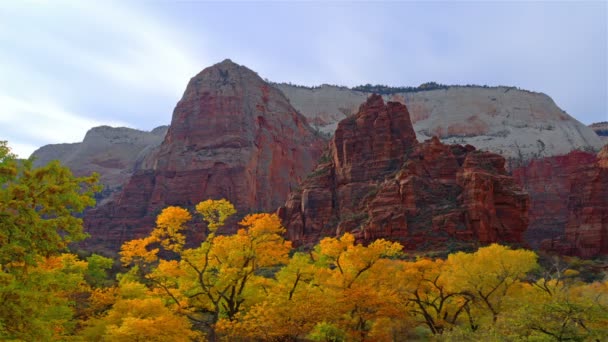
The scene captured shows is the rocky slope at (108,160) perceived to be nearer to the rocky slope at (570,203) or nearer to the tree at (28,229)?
the rocky slope at (570,203)

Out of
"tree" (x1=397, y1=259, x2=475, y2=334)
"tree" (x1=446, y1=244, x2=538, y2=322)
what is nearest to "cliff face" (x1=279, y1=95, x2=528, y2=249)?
"tree" (x1=446, y1=244, x2=538, y2=322)

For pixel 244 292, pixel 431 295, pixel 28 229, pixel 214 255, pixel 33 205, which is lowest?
pixel 431 295

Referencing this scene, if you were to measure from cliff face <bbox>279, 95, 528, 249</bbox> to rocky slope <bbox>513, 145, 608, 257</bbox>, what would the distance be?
25671 mm

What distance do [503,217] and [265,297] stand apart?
5810 cm

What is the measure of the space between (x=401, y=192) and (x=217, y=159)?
200 feet

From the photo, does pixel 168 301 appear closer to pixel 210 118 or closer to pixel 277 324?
pixel 277 324

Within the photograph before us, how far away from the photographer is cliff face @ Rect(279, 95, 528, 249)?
76188mm

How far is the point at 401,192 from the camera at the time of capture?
263ft

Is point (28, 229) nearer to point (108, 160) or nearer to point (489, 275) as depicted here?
point (489, 275)

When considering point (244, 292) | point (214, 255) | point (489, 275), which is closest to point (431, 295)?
point (489, 275)

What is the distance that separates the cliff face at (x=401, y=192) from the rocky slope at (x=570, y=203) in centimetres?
2567

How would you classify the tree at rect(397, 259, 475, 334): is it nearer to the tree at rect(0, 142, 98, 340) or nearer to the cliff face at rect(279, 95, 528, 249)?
the tree at rect(0, 142, 98, 340)

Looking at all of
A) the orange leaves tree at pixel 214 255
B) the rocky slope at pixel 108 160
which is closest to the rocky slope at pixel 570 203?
the orange leaves tree at pixel 214 255

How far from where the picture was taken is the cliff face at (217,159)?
124312 mm
